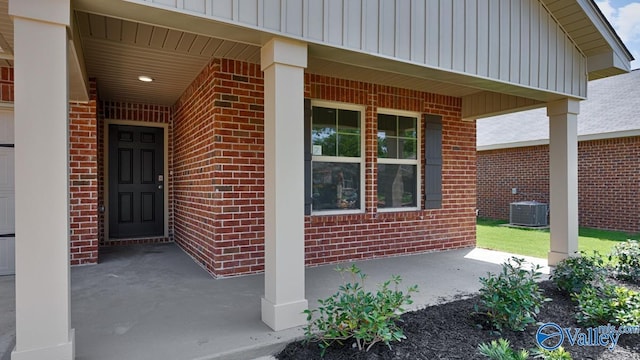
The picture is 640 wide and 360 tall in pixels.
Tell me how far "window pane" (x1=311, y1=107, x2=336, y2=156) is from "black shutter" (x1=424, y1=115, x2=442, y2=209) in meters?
1.64

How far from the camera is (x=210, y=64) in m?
4.27

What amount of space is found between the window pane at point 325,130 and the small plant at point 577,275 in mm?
2914

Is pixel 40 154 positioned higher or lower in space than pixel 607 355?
higher

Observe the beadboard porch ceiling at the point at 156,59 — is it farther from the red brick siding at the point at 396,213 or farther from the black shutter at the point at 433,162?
the black shutter at the point at 433,162

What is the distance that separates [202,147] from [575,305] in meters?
4.34

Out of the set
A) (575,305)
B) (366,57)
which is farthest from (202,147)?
(575,305)

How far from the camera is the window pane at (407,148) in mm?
5723

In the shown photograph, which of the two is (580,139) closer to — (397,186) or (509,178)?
(509,178)

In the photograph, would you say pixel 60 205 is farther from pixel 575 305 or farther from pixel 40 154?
pixel 575 305

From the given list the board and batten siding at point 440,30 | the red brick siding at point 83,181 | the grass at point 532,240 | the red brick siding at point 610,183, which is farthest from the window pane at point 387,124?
the red brick siding at point 610,183

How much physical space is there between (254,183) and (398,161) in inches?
92.3

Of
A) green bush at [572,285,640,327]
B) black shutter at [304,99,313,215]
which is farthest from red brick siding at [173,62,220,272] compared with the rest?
green bush at [572,285,640,327]

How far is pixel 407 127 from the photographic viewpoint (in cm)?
579

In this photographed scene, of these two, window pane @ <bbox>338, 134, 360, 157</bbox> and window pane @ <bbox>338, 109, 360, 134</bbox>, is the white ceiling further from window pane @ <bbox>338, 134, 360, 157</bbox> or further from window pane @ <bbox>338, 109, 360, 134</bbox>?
window pane @ <bbox>338, 134, 360, 157</bbox>
